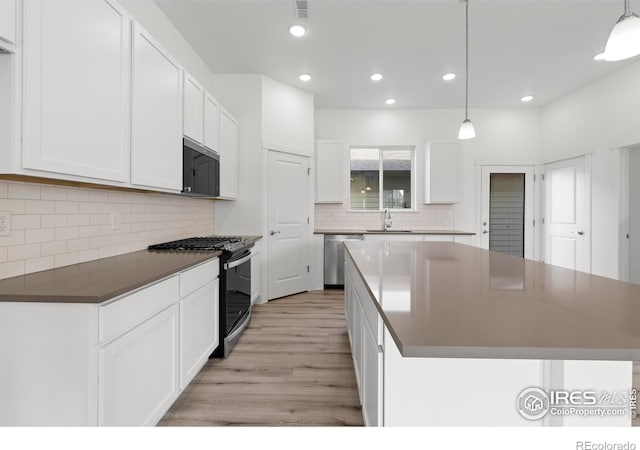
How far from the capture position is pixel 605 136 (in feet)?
14.2

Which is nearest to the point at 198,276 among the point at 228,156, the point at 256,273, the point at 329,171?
the point at 256,273

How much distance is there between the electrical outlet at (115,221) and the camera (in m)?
2.21

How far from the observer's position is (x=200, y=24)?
3.17 m

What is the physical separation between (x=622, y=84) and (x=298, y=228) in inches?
178

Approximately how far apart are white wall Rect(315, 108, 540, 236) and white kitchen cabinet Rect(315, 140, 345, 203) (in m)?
0.35

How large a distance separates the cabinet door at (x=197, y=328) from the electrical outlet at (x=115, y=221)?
728 millimetres

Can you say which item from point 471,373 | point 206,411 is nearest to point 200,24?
point 206,411

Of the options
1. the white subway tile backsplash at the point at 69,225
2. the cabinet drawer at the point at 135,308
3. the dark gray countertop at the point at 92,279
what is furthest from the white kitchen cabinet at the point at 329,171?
the cabinet drawer at the point at 135,308

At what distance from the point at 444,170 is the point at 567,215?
6.46 feet

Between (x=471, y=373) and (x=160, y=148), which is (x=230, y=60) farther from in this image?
(x=471, y=373)

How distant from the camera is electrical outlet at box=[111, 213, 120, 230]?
2209mm

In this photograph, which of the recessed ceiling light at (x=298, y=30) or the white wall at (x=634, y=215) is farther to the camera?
the white wall at (x=634, y=215)

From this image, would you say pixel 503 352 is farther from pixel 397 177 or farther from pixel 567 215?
pixel 567 215

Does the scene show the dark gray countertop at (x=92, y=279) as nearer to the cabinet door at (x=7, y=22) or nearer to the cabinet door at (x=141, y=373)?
the cabinet door at (x=141, y=373)
